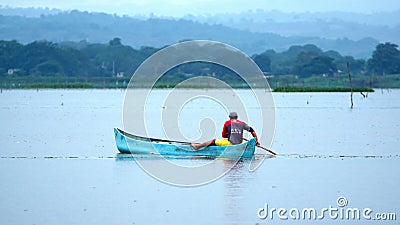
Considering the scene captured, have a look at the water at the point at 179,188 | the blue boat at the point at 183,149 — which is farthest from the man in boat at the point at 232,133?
the water at the point at 179,188

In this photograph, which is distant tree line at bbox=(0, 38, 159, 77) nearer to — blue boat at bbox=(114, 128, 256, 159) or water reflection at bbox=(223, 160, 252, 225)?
blue boat at bbox=(114, 128, 256, 159)

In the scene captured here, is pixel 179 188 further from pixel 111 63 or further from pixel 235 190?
pixel 111 63

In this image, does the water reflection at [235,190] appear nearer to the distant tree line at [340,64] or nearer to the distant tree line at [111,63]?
the distant tree line at [111,63]

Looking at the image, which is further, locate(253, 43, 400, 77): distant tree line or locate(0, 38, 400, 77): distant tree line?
locate(253, 43, 400, 77): distant tree line

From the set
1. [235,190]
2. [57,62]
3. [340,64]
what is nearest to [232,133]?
[235,190]

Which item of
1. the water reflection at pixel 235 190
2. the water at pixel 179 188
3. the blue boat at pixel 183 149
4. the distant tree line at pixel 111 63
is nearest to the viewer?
the water reflection at pixel 235 190

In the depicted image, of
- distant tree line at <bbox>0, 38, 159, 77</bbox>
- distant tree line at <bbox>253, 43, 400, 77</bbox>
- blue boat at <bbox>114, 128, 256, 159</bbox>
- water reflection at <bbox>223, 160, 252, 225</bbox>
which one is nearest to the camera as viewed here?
water reflection at <bbox>223, 160, 252, 225</bbox>

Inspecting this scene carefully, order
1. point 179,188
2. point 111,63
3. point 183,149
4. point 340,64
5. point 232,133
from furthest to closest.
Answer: point 111,63 < point 340,64 < point 183,149 < point 232,133 < point 179,188

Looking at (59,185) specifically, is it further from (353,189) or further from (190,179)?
(353,189)

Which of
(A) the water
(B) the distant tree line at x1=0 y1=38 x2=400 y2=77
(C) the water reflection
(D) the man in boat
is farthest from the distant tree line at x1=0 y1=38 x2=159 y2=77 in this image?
(C) the water reflection

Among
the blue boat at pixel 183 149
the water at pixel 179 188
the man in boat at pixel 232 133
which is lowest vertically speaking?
the water at pixel 179 188

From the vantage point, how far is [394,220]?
619 inches

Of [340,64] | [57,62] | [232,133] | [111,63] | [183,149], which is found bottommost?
[183,149]

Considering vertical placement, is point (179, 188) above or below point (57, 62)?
below
